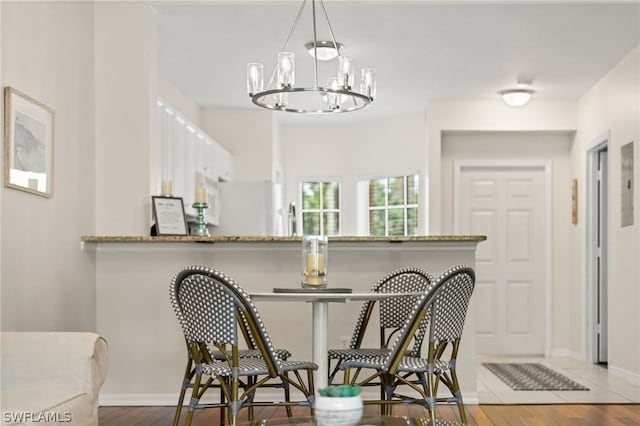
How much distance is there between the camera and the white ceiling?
5.27 m

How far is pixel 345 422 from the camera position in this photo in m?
2.34

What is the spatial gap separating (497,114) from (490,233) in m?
1.17

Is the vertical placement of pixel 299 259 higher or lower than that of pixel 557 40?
lower

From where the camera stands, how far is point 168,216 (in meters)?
5.26

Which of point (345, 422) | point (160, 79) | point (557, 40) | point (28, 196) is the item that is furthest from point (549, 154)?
point (345, 422)

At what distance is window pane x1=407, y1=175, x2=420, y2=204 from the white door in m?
0.80

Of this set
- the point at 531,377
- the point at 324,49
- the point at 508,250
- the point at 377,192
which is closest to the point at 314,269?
the point at 324,49

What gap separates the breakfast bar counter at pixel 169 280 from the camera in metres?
4.95

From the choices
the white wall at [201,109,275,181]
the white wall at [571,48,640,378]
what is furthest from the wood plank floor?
the white wall at [201,109,275,181]

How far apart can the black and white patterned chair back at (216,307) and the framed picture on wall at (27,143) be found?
3.46 feet

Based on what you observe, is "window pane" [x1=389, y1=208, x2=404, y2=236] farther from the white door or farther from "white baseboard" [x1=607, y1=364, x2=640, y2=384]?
"white baseboard" [x1=607, y1=364, x2=640, y2=384]

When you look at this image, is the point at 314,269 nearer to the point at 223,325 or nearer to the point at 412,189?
the point at 223,325

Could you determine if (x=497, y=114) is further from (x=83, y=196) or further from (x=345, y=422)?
(x=345, y=422)

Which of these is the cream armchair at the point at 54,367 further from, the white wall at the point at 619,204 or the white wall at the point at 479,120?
the white wall at the point at 479,120
